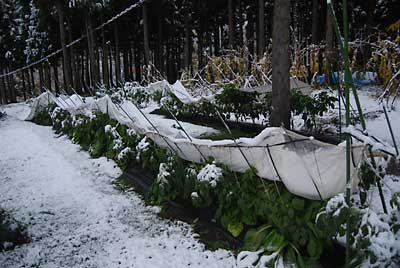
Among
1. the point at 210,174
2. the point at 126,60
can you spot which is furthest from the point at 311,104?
the point at 126,60

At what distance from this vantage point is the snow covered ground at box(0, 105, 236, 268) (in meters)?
2.59

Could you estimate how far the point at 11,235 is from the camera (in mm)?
2871

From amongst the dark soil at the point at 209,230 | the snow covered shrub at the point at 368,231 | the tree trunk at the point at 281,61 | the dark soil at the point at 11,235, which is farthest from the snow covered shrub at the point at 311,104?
the dark soil at the point at 11,235

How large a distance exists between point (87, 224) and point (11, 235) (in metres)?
0.63

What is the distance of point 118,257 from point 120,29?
21013 millimetres

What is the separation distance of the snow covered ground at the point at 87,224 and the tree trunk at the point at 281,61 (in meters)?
1.96

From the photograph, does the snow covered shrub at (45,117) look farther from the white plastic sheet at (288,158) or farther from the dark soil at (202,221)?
the white plastic sheet at (288,158)

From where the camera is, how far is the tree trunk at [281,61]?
3.93 meters

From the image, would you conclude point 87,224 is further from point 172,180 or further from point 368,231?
point 368,231

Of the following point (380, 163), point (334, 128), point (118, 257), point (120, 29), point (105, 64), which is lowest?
point (118, 257)

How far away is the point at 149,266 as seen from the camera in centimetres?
248

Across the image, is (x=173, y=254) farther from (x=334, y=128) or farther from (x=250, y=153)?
(x=334, y=128)

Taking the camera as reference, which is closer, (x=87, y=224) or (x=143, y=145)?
(x=87, y=224)

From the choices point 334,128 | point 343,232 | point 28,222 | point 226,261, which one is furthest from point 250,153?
point 334,128
